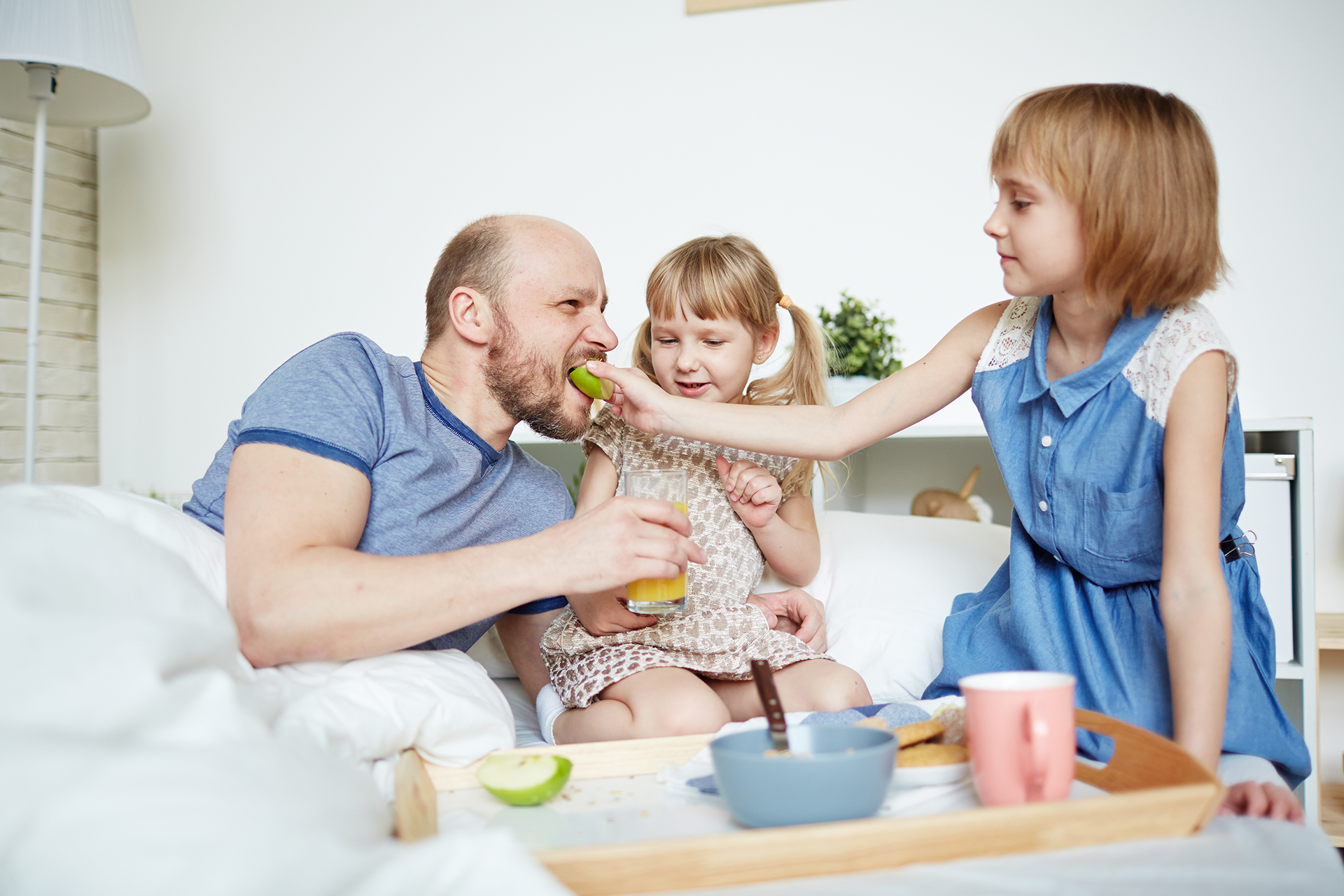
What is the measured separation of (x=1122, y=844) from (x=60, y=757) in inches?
27.5

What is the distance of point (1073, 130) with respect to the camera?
3.51 ft

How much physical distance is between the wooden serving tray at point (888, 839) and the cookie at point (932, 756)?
15 centimetres

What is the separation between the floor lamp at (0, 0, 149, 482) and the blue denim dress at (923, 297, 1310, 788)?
213 cm

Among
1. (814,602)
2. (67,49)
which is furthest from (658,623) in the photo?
(67,49)

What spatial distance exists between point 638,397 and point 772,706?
638 millimetres

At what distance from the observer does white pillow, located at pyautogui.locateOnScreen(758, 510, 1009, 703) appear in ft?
4.87

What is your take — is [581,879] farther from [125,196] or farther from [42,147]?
[125,196]

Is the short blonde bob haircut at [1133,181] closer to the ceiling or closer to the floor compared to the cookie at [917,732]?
closer to the ceiling

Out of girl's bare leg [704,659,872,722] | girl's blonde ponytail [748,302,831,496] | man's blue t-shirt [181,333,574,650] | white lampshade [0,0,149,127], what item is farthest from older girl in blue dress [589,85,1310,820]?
white lampshade [0,0,149,127]

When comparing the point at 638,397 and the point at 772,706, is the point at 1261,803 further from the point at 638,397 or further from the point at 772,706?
the point at 638,397

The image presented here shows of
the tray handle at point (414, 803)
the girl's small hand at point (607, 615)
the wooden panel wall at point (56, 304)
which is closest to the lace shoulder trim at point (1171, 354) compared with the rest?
the girl's small hand at point (607, 615)

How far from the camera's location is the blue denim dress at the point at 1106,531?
Result: 1085 millimetres

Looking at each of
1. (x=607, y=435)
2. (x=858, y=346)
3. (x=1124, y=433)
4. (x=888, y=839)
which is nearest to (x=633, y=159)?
(x=858, y=346)

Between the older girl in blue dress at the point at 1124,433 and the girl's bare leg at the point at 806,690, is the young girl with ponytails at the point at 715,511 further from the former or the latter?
the older girl in blue dress at the point at 1124,433
